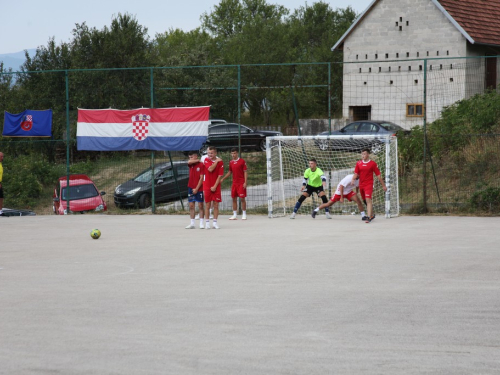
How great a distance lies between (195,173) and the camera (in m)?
17.6

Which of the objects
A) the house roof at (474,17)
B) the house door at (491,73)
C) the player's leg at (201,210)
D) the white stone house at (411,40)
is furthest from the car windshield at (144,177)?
the house roof at (474,17)

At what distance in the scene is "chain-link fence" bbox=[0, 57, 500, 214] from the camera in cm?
2047

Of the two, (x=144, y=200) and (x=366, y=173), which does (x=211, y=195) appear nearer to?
(x=366, y=173)

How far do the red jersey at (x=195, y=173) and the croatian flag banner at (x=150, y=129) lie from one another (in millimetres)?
3361

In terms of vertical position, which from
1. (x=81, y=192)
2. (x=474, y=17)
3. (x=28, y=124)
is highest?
(x=474, y=17)

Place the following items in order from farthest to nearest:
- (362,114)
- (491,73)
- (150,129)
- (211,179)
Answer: (491,73)
(362,114)
(150,129)
(211,179)

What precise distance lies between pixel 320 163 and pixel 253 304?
1336cm

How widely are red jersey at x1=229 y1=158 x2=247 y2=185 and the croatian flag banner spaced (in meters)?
1.65

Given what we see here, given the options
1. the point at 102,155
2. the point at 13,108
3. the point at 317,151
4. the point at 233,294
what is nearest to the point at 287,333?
the point at 233,294

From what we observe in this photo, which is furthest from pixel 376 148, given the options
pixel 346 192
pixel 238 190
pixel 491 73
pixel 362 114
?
pixel 491 73

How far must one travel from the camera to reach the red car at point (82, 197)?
2322cm

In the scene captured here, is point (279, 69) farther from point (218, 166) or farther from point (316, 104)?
point (218, 166)

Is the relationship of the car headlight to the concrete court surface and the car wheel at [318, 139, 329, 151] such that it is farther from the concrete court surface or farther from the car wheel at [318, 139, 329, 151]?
the concrete court surface

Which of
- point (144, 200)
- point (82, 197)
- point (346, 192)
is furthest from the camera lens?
point (82, 197)
